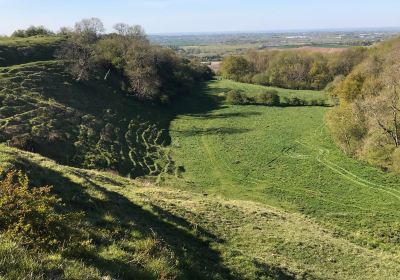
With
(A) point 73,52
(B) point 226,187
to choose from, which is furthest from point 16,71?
(B) point 226,187

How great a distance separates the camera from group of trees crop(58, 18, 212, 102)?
76.4m

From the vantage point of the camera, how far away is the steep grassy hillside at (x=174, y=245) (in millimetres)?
10222

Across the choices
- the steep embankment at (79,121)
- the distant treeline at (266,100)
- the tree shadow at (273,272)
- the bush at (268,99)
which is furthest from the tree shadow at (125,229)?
the bush at (268,99)

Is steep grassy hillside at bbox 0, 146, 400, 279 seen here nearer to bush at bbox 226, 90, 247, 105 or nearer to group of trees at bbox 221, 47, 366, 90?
bush at bbox 226, 90, 247, 105

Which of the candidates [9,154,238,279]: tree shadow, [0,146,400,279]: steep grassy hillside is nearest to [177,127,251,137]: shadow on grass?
[0,146,400,279]: steep grassy hillside

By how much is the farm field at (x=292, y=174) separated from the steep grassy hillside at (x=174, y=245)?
728 centimetres

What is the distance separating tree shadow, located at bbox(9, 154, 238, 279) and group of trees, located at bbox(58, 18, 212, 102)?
180 feet

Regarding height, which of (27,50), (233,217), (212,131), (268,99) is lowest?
(212,131)

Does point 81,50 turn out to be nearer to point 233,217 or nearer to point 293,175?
point 293,175

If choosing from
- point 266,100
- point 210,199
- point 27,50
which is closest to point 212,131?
point 266,100

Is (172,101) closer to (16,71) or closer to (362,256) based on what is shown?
(16,71)

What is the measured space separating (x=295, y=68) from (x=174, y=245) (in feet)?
372

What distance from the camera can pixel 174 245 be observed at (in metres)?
15.4

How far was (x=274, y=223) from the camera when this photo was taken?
79.5ft
